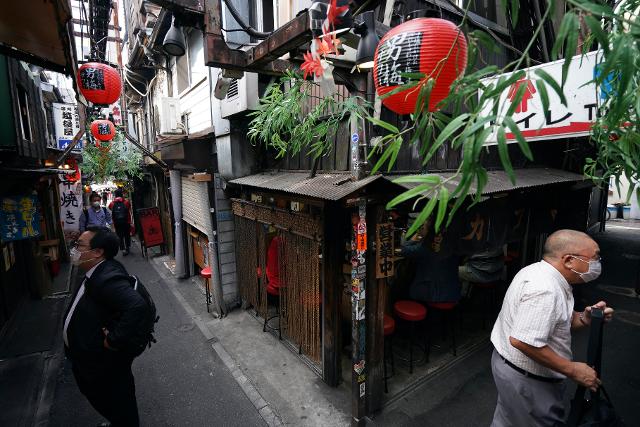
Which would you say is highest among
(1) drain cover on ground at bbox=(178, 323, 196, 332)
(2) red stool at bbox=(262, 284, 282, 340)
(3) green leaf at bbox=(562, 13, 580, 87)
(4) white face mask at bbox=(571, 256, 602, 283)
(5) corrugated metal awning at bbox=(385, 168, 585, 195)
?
(3) green leaf at bbox=(562, 13, 580, 87)

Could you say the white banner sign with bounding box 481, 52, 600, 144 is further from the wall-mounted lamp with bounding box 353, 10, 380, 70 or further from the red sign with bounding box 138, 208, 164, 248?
the red sign with bounding box 138, 208, 164, 248

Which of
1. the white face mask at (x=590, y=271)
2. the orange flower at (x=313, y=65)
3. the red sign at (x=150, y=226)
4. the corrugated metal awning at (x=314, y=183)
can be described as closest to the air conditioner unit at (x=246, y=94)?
the corrugated metal awning at (x=314, y=183)

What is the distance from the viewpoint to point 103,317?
398 cm

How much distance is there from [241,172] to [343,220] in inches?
157

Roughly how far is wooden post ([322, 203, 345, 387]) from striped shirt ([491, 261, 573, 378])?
10.4ft

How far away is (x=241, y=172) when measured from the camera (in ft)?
28.9

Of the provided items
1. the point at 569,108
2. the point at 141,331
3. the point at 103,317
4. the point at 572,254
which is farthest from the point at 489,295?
the point at 103,317

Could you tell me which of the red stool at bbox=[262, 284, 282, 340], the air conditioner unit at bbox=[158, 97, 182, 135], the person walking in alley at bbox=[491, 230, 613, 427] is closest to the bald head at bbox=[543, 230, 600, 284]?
the person walking in alley at bbox=[491, 230, 613, 427]

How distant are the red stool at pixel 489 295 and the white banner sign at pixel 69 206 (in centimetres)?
1786

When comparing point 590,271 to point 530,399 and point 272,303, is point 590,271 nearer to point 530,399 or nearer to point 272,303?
point 530,399

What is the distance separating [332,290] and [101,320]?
3.72m

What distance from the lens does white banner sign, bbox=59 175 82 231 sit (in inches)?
603

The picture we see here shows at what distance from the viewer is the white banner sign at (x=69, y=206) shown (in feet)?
50.2

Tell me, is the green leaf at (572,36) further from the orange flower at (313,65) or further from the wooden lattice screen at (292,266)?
the wooden lattice screen at (292,266)
